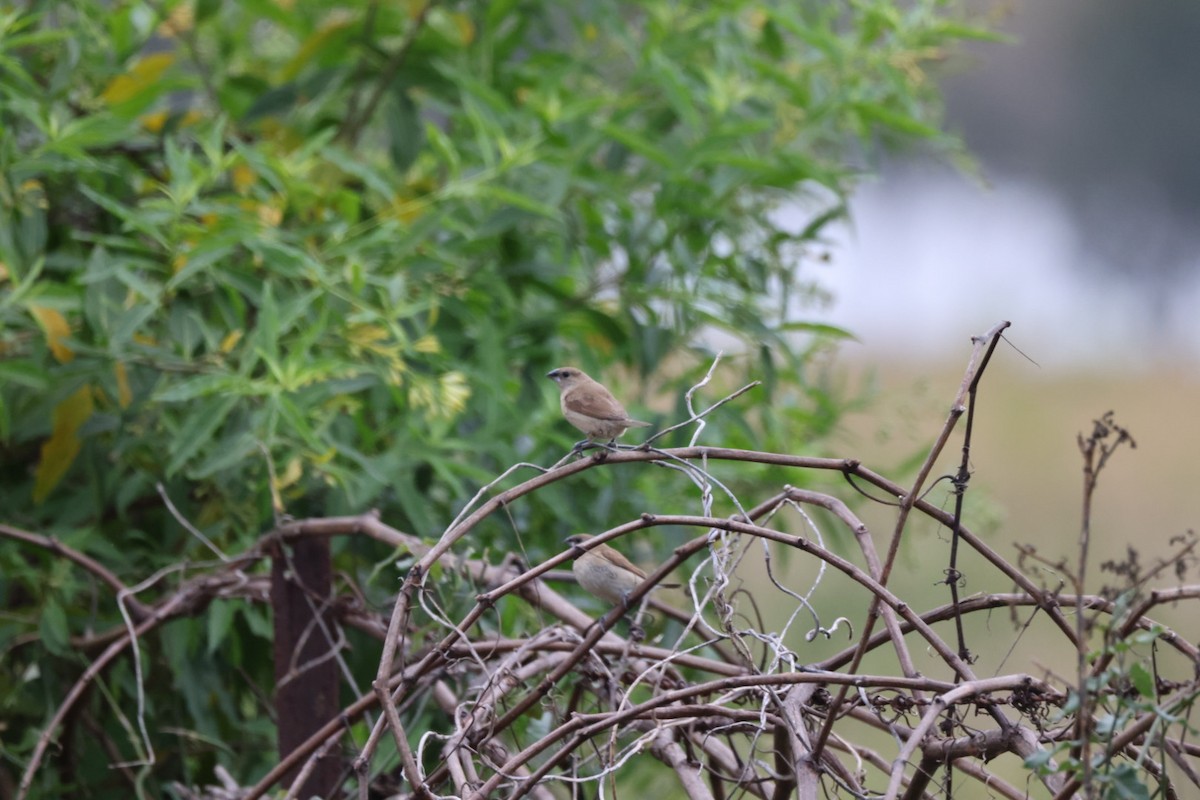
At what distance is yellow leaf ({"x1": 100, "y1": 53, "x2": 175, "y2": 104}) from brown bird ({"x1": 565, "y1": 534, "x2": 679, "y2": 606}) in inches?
56.4

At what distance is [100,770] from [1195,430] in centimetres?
755

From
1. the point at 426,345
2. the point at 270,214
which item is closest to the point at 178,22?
the point at 270,214

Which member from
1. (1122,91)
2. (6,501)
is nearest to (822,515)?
(6,501)

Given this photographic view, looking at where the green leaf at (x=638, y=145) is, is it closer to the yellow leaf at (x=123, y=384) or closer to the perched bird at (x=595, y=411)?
the perched bird at (x=595, y=411)

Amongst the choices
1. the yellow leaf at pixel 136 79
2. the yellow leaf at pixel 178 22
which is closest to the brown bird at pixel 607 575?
the yellow leaf at pixel 136 79

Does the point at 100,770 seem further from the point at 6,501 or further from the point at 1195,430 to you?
the point at 1195,430

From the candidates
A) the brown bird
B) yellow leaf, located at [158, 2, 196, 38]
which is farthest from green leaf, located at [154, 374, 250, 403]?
yellow leaf, located at [158, 2, 196, 38]

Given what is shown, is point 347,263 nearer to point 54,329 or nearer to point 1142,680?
point 54,329

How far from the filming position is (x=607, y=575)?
193 centimetres

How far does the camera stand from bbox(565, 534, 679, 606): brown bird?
192cm

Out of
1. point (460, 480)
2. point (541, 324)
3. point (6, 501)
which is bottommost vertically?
point (6, 501)

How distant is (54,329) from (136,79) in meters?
0.81

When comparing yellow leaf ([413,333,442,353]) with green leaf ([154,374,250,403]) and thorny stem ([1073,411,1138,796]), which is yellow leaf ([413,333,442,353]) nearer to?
green leaf ([154,374,250,403])

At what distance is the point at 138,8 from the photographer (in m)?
2.74
